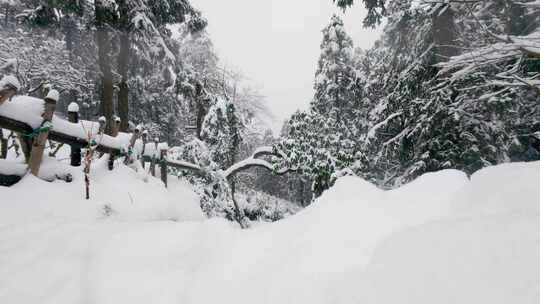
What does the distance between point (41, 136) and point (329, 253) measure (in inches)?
140

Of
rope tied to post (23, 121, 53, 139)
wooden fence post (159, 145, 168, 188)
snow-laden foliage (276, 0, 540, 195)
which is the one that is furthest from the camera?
snow-laden foliage (276, 0, 540, 195)

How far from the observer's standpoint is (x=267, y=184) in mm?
29500

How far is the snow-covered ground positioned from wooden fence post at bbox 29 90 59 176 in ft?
3.62

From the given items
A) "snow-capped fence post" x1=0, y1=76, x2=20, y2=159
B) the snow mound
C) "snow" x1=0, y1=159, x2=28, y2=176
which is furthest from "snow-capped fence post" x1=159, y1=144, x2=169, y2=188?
the snow mound

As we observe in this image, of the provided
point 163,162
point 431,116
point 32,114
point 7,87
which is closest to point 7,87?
point 7,87

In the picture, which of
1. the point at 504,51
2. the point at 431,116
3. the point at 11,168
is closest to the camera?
the point at 504,51

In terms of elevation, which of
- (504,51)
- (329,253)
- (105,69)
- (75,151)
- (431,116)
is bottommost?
(329,253)

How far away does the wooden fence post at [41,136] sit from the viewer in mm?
3389

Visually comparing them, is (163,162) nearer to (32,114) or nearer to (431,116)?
(32,114)

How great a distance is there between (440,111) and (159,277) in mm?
7788

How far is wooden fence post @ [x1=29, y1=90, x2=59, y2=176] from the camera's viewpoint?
3.39 m

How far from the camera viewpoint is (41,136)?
342 centimetres

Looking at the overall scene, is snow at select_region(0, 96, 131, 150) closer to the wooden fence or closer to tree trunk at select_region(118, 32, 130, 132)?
the wooden fence

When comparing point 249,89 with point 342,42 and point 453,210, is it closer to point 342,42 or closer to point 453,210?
point 342,42
